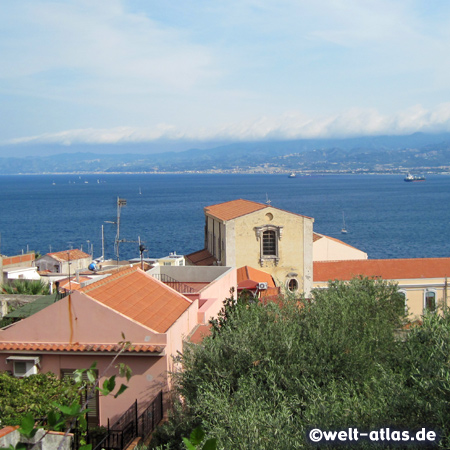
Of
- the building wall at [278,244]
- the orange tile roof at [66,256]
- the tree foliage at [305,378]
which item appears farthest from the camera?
the orange tile roof at [66,256]

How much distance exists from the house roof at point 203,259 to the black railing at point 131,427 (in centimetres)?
2198

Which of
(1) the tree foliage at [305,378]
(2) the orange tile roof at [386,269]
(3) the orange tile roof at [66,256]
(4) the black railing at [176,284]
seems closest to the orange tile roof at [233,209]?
(2) the orange tile roof at [386,269]

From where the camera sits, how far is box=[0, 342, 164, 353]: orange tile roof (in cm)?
1202

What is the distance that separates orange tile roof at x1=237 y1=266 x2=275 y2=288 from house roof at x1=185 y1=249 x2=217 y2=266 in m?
2.91

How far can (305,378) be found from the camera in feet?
33.0

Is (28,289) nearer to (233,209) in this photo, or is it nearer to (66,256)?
(233,209)

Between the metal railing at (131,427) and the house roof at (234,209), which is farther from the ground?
the house roof at (234,209)

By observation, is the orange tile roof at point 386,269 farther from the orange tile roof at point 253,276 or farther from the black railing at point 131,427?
the black railing at point 131,427

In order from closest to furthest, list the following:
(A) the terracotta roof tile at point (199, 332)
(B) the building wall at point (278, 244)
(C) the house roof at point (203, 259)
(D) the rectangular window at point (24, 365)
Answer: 1. (D) the rectangular window at point (24, 365)
2. (A) the terracotta roof tile at point (199, 332)
3. (B) the building wall at point (278, 244)
4. (C) the house roof at point (203, 259)

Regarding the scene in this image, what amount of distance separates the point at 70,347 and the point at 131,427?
8.33 ft

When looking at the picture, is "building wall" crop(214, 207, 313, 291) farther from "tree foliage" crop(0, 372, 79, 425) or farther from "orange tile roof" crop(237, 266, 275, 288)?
"tree foliage" crop(0, 372, 79, 425)

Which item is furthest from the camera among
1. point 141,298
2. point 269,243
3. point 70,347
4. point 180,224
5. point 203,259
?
point 180,224

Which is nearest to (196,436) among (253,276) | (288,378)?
(288,378)

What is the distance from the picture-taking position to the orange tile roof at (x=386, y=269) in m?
32.9
